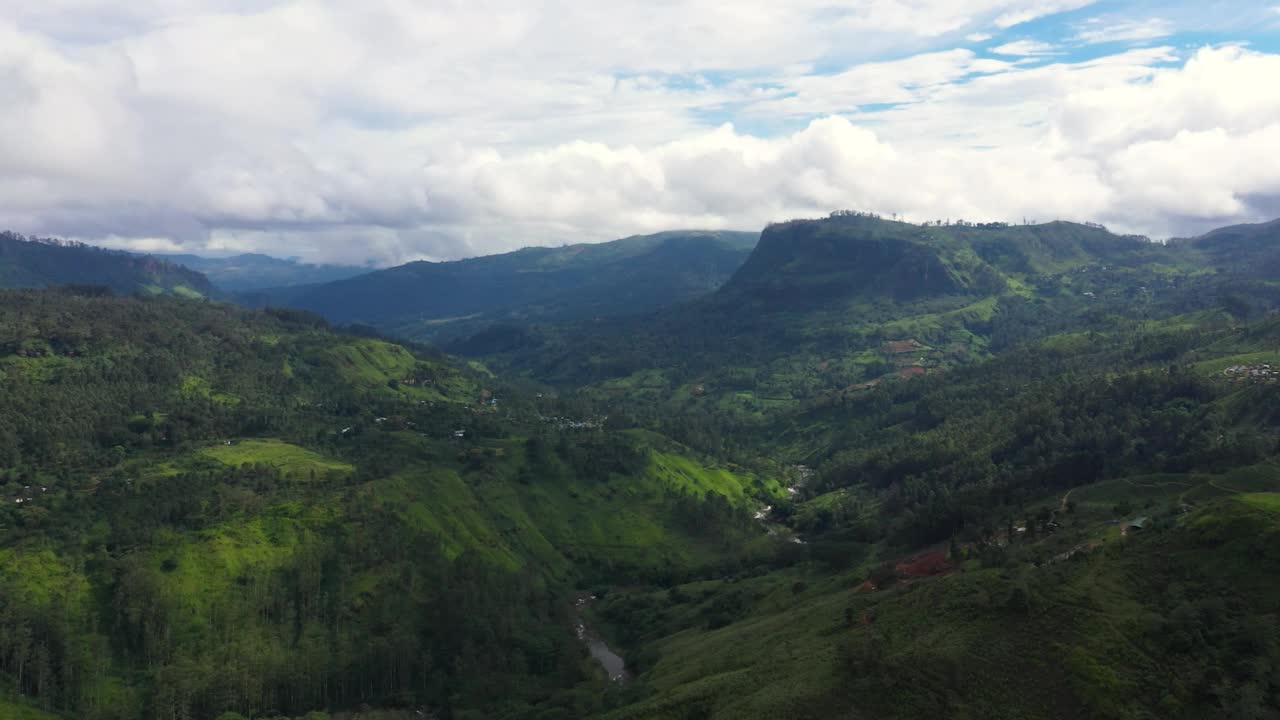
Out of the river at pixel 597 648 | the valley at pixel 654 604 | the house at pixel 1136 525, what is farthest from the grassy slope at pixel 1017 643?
the river at pixel 597 648

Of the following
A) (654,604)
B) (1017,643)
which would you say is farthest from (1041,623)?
(654,604)

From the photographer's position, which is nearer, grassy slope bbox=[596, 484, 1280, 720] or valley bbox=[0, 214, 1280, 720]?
grassy slope bbox=[596, 484, 1280, 720]

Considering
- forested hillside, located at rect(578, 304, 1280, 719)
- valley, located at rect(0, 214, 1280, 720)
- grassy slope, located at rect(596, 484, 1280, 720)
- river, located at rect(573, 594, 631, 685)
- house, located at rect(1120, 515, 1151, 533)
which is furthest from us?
river, located at rect(573, 594, 631, 685)

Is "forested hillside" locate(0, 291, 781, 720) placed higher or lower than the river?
higher

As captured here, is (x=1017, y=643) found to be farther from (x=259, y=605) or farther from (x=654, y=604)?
(x=259, y=605)

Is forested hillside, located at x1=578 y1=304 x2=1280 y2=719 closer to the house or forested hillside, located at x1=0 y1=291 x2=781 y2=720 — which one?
the house

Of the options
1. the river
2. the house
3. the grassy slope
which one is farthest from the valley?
the river

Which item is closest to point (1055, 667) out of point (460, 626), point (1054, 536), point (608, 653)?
point (1054, 536)

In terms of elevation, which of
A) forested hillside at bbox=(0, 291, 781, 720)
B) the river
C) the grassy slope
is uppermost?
the grassy slope

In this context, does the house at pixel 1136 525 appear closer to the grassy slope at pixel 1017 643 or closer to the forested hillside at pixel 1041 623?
the forested hillside at pixel 1041 623
